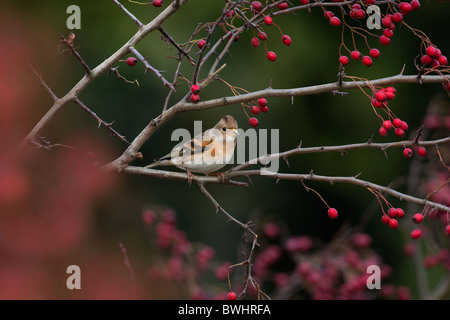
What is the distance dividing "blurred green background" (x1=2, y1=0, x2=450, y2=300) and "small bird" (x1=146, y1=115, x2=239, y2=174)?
1100 mm

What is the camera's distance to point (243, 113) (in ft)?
16.3

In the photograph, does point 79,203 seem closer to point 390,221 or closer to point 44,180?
point 44,180

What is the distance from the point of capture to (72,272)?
1.77 m

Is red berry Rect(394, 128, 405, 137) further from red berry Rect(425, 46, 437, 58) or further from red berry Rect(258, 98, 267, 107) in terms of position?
red berry Rect(258, 98, 267, 107)

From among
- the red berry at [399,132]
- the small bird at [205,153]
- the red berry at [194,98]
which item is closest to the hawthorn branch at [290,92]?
the red berry at [194,98]

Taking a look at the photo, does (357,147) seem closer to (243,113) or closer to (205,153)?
(205,153)

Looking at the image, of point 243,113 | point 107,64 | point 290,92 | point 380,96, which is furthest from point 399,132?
point 243,113

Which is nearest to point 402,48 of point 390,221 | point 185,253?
point 185,253

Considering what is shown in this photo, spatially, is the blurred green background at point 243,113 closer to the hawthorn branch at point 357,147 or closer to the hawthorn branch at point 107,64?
the hawthorn branch at point 107,64

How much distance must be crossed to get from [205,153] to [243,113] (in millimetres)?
1946

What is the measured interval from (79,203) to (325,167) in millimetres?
3881

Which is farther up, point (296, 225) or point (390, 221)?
point (296, 225)

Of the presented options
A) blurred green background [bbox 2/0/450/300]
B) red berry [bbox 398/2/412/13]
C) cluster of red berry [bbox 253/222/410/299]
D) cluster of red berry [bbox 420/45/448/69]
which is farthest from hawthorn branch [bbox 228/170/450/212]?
blurred green background [bbox 2/0/450/300]
